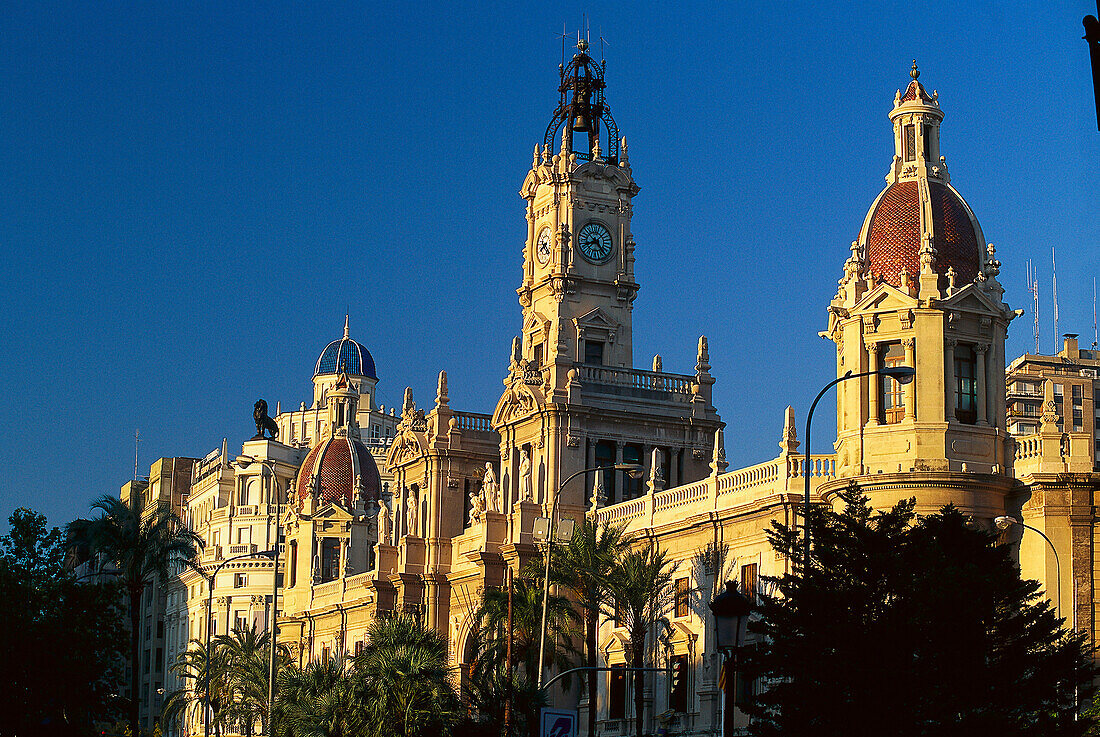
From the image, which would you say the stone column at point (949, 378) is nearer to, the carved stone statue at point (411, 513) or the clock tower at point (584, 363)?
the clock tower at point (584, 363)

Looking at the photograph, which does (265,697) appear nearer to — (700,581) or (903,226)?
(700,581)

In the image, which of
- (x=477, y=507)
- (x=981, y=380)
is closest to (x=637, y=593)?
(x=981, y=380)

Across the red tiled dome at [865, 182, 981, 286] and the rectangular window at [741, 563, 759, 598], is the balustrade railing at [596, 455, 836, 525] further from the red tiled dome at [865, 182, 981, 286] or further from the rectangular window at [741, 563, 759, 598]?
the red tiled dome at [865, 182, 981, 286]

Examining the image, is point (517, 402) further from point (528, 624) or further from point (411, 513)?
point (528, 624)

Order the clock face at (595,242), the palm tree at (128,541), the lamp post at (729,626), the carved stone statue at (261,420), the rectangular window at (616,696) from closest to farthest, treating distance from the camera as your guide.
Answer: the lamp post at (729,626)
the rectangular window at (616,696)
the palm tree at (128,541)
the clock face at (595,242)
the carved stone statue at (261,420)

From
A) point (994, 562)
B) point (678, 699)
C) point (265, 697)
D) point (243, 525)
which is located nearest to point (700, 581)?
point (678, 699)

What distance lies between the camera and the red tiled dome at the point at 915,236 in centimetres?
5750

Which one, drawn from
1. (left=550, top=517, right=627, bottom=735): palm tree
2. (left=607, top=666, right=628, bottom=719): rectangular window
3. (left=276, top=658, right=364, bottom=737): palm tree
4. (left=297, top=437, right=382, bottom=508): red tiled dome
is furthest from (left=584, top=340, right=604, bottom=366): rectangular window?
(left=297, top=437, right=382, bottom=508): red tiled dome

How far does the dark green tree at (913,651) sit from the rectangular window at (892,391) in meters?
12.7

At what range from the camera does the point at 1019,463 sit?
184 ft

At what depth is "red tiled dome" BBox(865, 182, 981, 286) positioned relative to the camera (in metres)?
57.5

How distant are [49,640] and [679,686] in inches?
875

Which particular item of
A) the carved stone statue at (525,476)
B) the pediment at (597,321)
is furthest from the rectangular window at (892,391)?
the pediment at (597,321)

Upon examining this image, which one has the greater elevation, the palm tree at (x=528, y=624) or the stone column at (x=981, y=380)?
the stone column at (x=981, y=380)
